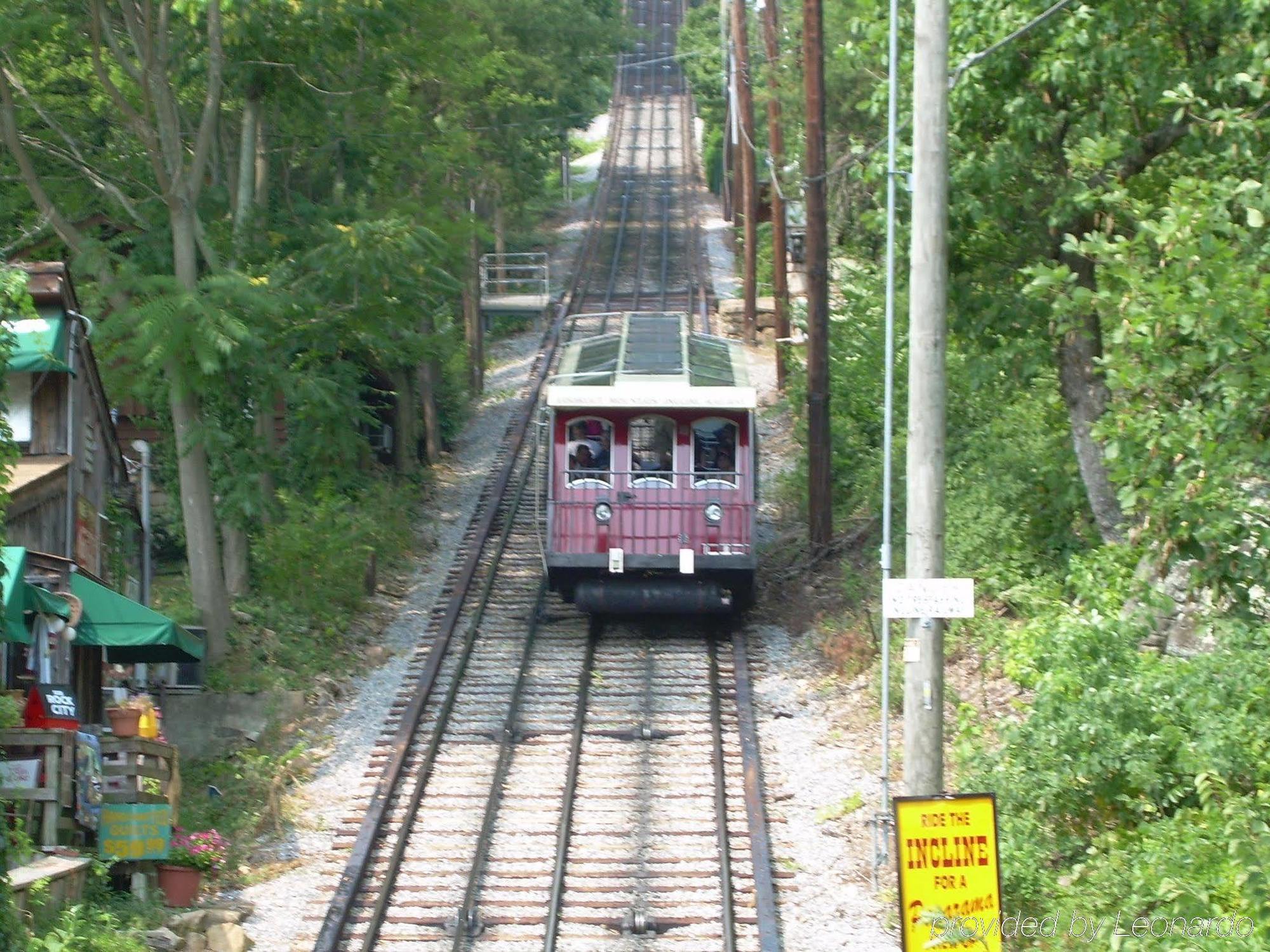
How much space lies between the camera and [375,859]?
1310cm

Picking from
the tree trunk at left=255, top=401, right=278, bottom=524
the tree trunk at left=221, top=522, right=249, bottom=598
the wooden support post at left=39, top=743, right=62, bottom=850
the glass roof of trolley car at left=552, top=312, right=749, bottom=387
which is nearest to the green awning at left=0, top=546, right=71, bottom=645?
the wooden support post at left=39, top=743, right=62, bottom=850

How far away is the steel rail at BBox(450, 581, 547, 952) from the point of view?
1175 cm

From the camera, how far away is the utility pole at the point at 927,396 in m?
9.53

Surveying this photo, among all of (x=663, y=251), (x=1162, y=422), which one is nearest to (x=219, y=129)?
(x=1162, y=422)

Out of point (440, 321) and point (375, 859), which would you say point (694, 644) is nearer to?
point (375, 859)

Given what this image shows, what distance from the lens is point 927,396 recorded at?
965 cm

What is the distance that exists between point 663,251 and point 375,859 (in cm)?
3851

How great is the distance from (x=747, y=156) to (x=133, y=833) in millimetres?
24810

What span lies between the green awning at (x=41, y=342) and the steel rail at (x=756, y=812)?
7.27 metres

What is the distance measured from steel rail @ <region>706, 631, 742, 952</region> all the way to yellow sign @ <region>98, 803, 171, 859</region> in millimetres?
4345

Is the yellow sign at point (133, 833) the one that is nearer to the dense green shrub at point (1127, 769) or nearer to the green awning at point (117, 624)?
the green awning at point (117, 624)

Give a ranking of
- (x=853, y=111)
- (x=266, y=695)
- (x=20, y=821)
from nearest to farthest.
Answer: (x=20, y=821) → (x=266, y=695) → (x=853, y=111)

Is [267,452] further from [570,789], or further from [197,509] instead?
[570,789]

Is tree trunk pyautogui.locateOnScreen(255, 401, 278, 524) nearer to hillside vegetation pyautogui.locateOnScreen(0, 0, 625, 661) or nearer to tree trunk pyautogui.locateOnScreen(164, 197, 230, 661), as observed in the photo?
hillside vegetation pyautogui.locateOnScreen(0, 0, 625, 661)
